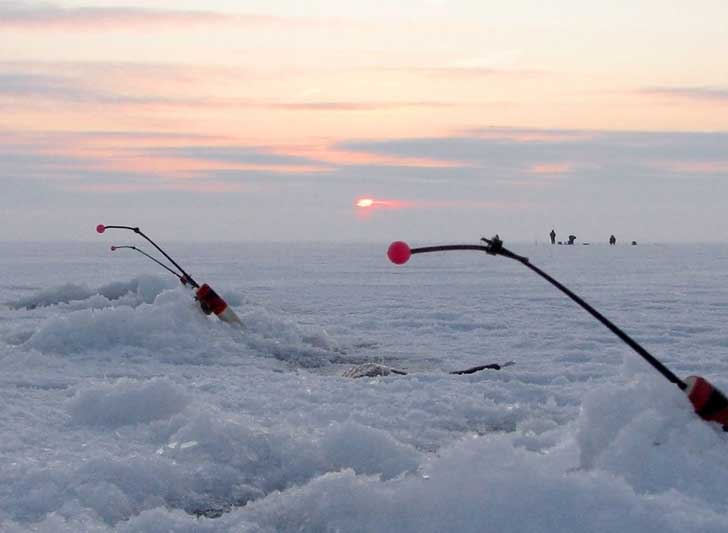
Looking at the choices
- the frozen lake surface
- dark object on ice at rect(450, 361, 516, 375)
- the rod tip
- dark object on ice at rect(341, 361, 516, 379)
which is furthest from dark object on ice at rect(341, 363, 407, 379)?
the rod tip

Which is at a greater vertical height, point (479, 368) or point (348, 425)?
point (348, 425)

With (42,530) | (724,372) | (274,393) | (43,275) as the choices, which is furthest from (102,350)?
(43,275)

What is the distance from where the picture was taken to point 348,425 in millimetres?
6875

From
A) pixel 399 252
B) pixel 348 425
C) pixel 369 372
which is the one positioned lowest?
pixel 369 372

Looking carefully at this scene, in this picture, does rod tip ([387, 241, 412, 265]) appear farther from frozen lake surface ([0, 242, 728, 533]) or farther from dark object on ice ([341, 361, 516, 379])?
dark object on ice ([341, 361, 516, 379])

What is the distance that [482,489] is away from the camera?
4.83 m

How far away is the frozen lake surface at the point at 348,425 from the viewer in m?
4.90

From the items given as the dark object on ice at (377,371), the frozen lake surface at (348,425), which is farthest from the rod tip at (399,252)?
the dark object on ice at (377,371)

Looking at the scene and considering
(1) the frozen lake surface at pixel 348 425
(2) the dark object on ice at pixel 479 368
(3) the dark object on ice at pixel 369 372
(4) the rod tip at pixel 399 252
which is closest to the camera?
(4) the rod tip at pixel 399 252

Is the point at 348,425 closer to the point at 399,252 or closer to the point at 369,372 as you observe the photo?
the point at 399,252

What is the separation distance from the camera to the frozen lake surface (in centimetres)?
490

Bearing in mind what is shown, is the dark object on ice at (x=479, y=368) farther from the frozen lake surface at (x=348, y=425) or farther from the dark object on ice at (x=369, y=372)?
the dark object on ice at (x=369, y=372)

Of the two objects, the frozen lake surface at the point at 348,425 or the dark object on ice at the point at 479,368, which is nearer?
the frozen lake surface at the point at 348,425

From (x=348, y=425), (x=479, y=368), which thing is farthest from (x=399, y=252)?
(x=479, y=368)
